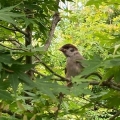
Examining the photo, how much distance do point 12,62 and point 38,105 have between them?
202 millimetres

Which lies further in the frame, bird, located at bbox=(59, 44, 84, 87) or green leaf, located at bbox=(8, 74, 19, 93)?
bird, located at bbox=(59, 44, 84, 87)

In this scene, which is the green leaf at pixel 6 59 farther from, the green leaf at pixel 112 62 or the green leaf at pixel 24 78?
the green leaf at pixel 112 62

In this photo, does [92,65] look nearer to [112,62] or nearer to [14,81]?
[112,62]

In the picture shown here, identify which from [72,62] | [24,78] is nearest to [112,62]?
[24,78]

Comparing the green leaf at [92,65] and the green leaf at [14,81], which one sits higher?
the green leaf at [92,65]

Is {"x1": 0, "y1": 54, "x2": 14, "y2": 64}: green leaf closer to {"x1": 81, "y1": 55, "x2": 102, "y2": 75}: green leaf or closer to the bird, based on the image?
{"x1": 81, "y1": 55, "x2": 102, "y2": 75}: green leaf

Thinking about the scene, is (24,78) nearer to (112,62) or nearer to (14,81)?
(14,81)

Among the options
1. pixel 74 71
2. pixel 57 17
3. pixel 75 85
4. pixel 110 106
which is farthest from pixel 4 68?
pixel 74 71

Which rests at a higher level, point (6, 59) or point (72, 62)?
point (6, 59)

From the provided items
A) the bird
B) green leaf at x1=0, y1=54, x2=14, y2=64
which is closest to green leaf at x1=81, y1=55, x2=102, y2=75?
green leaf at x1=0, y1=54, x2=14, y2=64

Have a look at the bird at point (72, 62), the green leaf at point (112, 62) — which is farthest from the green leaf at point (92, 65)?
the bird at point (72, 62)

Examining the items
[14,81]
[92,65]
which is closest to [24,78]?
[14,81]

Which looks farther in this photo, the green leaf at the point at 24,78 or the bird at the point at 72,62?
the bird at the point at 72,62

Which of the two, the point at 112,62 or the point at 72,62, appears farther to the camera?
the point at 72,62
